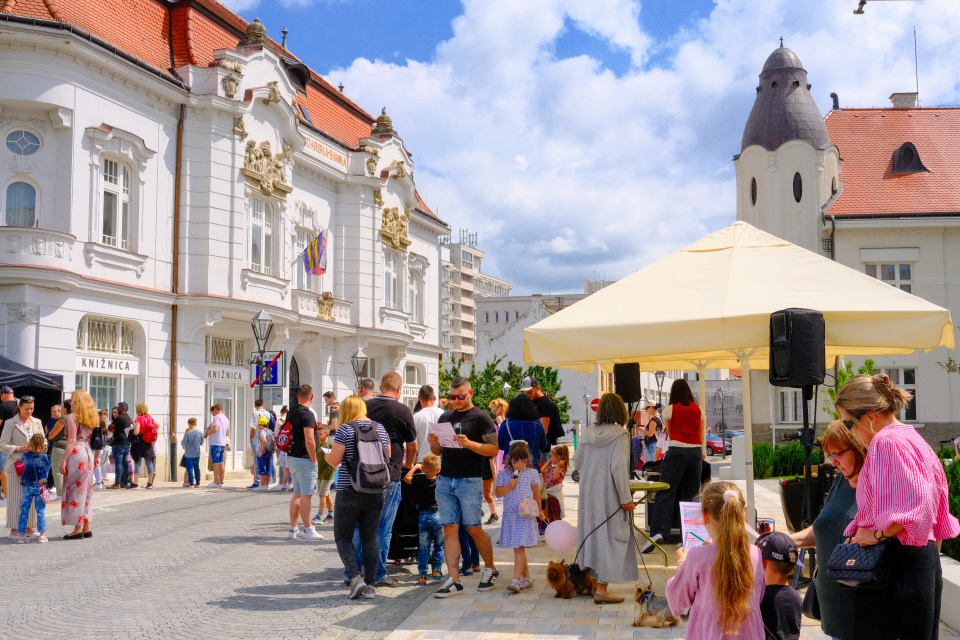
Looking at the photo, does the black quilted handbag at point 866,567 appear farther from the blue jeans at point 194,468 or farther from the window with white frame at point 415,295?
the window with white frame at point 415,295

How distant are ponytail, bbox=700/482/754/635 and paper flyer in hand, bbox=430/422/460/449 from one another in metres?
A: 4.35

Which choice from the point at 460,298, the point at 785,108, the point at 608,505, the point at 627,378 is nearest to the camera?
the point at 608,505

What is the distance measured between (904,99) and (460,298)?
92.6 metres

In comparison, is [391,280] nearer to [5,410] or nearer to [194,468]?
[194,468]

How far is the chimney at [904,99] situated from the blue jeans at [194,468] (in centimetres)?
3584

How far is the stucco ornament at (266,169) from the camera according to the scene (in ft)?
84.8

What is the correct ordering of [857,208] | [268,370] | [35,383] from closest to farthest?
[35,383] → [268,370] → [857,208]

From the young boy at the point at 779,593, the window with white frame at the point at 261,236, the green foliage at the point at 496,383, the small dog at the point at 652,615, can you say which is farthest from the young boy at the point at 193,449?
the green foliage at the point at 496,383

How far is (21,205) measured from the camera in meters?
20.8

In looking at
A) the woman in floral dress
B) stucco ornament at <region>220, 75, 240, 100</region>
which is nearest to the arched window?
stucco ornament at <region>220, 75, 240, 100</region>

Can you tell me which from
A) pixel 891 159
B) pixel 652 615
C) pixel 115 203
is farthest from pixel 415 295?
pixel 652 615

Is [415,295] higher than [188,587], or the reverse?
[415,295]

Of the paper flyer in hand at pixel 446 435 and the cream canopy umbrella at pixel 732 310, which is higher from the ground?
the cream canopy umbrella at pixel 732 310

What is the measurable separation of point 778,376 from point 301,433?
20.5 ft
